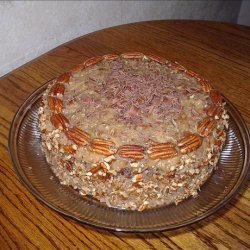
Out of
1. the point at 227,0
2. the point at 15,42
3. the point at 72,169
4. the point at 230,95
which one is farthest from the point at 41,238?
the point at 227,0

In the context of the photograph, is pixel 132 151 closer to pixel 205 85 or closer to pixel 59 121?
pixel 59 121

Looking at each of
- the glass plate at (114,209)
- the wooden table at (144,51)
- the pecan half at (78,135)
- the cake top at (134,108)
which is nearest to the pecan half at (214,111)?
the cake top at (134,108)

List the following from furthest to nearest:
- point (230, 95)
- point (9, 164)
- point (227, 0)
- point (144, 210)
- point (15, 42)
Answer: point (227, 0) → point (15, 42) → point (230, 95) → point (9, 164) → point (144, 210)

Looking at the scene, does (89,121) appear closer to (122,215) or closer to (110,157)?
(110,157)

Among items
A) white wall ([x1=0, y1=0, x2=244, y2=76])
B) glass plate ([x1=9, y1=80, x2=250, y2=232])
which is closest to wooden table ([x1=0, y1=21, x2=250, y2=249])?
glass plate ([x1=9, y1=80, x2=250, y2=232])

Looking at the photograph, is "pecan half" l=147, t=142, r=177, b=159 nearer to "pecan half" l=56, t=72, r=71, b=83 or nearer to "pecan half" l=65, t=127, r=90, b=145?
"pecan half" l=65, t=127, r=90, b=145
